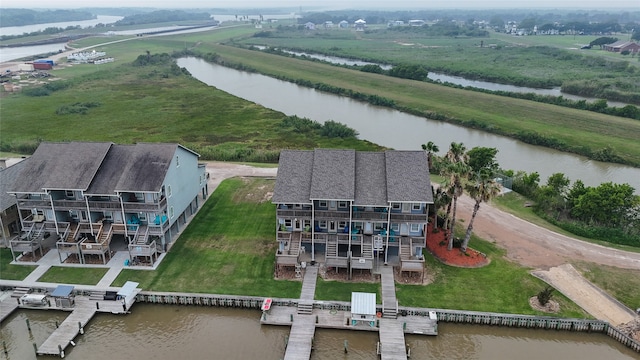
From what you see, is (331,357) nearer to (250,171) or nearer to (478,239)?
(478,239)

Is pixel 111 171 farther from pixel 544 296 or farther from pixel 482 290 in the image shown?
pixel 544 296

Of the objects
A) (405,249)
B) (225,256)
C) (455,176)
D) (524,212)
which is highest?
(455,176)

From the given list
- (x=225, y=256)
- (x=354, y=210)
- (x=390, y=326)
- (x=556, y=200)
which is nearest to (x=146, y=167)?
(x=225, y=256)

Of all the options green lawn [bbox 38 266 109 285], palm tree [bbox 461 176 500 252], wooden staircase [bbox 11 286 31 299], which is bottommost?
wooden staircase [bbox 11 286 31 299]

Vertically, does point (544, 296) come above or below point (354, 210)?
below

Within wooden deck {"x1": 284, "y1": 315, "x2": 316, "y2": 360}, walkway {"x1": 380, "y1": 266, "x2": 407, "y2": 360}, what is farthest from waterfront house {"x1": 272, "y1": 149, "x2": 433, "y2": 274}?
wooden deck {"x1": 284, "y1": 315, "x2": 316, "y2": 360}

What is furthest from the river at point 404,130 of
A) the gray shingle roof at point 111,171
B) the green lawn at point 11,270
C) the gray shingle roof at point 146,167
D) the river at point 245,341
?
the green lawn at point 11,270

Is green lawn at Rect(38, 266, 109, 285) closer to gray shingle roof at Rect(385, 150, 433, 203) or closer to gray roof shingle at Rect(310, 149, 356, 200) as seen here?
gray roof shingle at Rect(310, 149, 356, 200)
